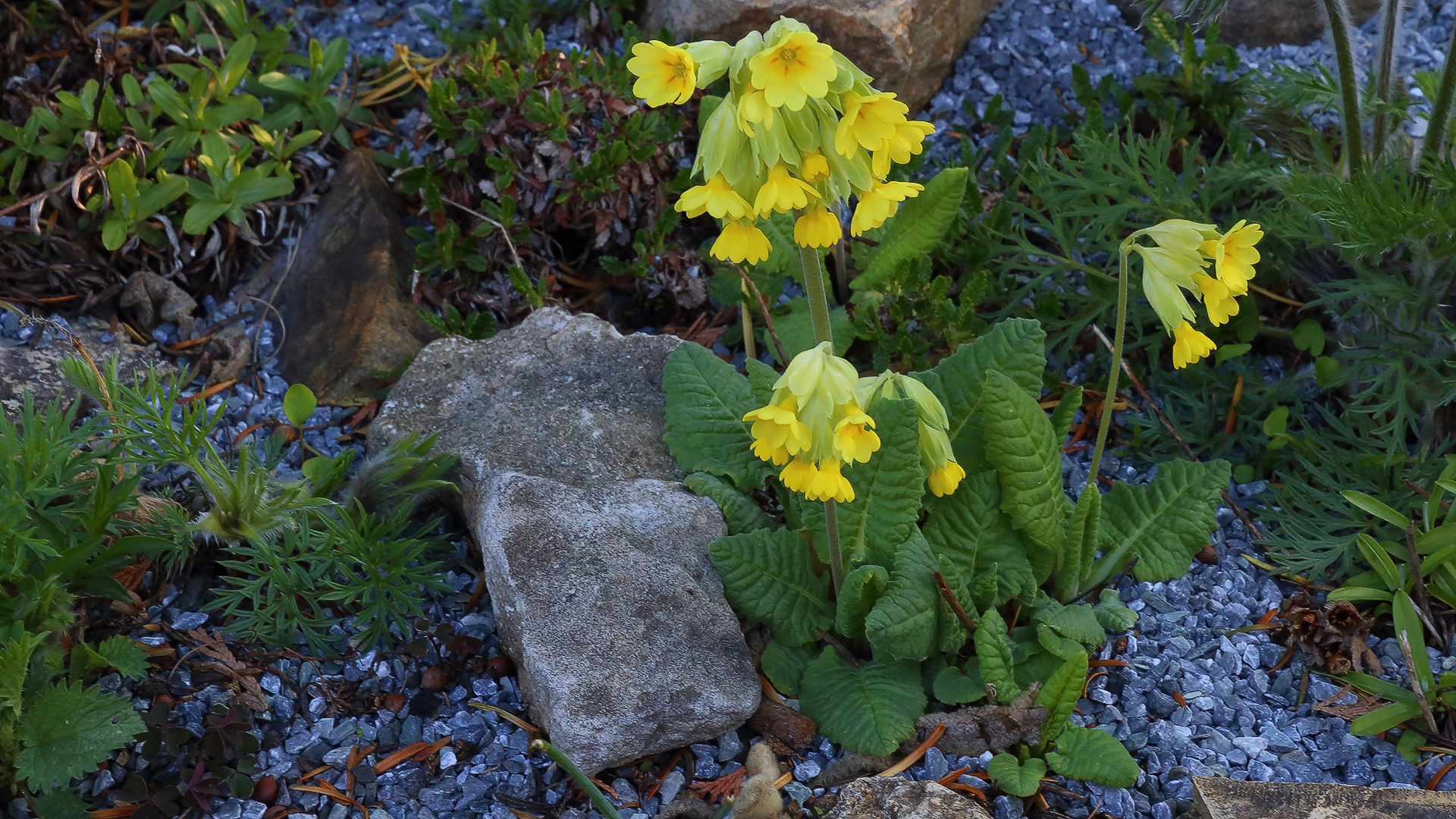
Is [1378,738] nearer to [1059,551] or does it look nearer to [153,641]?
[1059,551]

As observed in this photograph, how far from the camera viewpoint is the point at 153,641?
8.59ft

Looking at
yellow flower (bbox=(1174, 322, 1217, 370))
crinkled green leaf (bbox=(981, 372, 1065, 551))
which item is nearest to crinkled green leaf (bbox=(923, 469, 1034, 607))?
→ crinkled green leaf (bbox=(981, 372, 1065, 551))

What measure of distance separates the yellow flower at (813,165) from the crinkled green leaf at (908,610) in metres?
0.85

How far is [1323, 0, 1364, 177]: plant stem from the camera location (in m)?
3.08

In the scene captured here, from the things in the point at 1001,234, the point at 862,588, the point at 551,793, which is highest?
the point at 1001,234

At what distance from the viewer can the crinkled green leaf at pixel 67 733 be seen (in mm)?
2154

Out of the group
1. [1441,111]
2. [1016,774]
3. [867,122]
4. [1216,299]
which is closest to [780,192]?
[867,122]

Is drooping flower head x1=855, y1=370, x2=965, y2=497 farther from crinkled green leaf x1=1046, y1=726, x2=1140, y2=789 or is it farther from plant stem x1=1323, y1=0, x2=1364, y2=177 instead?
plant stem x1=1323, y1=0, x2=1364, y2=177

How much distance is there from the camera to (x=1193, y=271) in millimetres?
2252

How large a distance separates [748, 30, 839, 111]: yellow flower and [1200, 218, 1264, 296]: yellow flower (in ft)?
2.85

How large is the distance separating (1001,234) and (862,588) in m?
1.52

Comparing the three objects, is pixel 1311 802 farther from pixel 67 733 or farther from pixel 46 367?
pixel 46 367

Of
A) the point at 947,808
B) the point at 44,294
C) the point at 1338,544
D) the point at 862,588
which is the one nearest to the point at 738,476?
the point at 862,588

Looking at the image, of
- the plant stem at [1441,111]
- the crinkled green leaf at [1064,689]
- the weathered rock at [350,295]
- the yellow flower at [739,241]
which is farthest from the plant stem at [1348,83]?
the weathered rock at [350,295]
